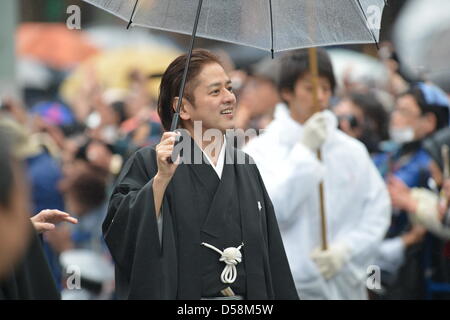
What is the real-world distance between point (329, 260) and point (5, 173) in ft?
11.5

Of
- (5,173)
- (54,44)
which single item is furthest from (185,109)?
(54,44)

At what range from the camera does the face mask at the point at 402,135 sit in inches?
310

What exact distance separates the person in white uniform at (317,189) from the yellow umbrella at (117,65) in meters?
7.09

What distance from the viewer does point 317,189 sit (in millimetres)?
6367

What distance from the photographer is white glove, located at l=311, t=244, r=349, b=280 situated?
627cm

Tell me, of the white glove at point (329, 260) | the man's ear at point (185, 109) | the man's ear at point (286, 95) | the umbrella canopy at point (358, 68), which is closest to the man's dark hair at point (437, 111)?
the man's ear at point (286, 95)

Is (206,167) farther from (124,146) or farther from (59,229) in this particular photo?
(124,146)

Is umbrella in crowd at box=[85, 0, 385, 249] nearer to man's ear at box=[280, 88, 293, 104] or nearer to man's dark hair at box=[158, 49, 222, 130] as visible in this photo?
man's dark hair at box=[158, 49, 222, 130]

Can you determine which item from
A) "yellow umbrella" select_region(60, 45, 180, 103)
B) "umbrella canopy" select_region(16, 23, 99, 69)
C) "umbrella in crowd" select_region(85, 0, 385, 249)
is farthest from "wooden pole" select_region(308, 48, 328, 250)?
"umbrella canopy" select_region(16, 23, 99, 69)

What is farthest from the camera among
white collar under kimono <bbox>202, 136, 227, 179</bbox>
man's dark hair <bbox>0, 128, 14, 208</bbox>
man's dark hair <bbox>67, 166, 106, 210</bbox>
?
man's dark hair <bbox>67, 166, 106, 210</bbox>

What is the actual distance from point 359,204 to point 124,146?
126 inches

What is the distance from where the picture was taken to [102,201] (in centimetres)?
826

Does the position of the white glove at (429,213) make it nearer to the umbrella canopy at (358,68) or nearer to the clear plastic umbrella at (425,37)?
the clear plastic umbrella at (425,37)

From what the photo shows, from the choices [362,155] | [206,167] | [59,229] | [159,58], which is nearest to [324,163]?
[362,155]
